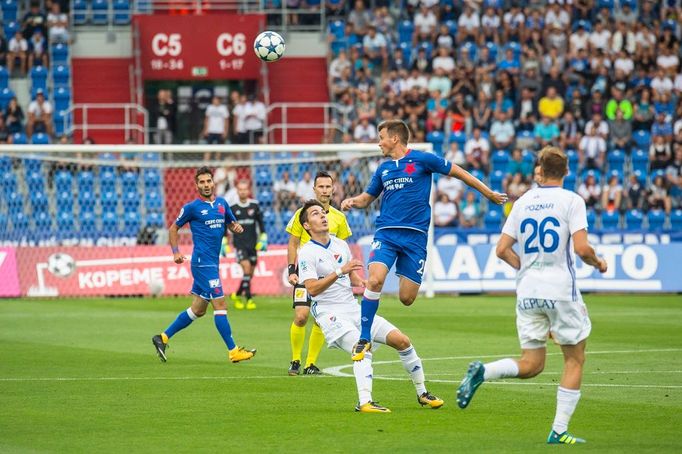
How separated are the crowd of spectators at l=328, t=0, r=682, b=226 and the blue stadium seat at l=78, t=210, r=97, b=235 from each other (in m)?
8.25

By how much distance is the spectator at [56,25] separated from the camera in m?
36.7

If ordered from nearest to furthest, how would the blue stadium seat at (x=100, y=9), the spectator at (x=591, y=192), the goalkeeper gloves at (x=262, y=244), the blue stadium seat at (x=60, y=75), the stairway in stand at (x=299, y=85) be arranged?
the goalkeeper gloves at (x=262, y=244) → the spectator at (x=591, y=192) → the blue stadium seat at (x=60, y=75) → the stairway in stand at (x=299, y=85) → the blue stadium seat at (x=100, y=9)

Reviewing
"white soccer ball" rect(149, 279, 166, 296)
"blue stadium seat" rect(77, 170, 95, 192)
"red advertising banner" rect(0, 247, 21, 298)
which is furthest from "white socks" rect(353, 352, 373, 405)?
"blue stadium seat" rect(77, 170, 95, 192)

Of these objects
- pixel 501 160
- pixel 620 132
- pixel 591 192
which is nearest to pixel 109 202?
pixel 501 160

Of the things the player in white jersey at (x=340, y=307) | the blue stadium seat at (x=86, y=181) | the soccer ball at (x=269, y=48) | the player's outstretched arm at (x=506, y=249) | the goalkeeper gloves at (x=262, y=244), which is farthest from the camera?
the blue stadium seat at (x=86, y=181)

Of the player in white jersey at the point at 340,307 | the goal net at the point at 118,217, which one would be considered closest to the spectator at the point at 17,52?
the goal net at the point at 118,217

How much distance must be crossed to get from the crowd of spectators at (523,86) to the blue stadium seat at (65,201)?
8.47m

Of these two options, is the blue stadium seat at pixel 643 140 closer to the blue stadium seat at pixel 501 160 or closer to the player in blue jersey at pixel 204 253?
the blue stadium seat at pixel 501 160

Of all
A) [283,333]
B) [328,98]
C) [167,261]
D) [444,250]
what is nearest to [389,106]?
[328,98]

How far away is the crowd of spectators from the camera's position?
33.1 m

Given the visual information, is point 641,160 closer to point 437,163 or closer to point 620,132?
point 620,132

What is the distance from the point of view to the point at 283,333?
2016 centimetres

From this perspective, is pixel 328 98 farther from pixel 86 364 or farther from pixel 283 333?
pixel 86 364

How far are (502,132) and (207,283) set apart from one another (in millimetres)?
18843
